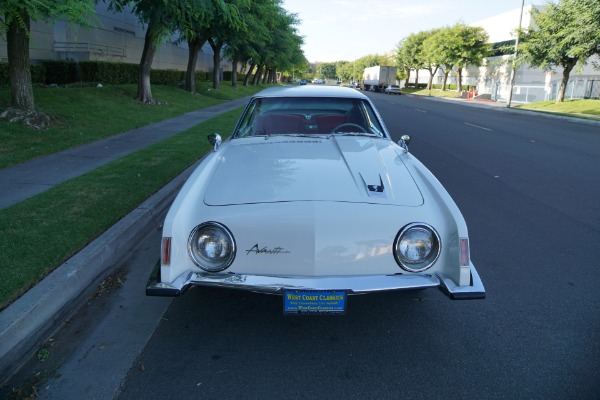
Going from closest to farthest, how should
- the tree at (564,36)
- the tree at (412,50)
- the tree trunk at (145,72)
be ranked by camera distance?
1. the tree trunk at (145,72)
2. the tree at (564,36)
3. the tree at (412,50)

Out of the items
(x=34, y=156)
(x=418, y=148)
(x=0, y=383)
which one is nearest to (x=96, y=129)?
(x=34, y=156)

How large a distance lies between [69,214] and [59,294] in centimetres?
185

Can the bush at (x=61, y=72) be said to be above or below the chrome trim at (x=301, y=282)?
above

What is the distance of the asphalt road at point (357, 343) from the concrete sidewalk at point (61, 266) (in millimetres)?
132

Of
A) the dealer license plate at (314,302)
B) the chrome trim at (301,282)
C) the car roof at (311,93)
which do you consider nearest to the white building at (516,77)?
the car roof at (311,93)

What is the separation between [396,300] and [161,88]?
75.1 ft

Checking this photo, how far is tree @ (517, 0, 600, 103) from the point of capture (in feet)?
84.1

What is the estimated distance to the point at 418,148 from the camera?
11.2 m

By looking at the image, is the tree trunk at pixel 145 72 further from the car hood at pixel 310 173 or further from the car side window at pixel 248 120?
the car hood at pixel 310 173

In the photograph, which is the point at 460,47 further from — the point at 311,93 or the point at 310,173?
the point at 310,173

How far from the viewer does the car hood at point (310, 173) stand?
9.66 feet

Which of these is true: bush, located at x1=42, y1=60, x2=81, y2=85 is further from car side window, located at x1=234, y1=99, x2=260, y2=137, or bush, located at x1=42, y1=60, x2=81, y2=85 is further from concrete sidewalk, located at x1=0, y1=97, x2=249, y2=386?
car side window, located at x1=234, y1=99, x2=260, y2=137

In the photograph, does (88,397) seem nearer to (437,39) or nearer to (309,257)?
(309,257)

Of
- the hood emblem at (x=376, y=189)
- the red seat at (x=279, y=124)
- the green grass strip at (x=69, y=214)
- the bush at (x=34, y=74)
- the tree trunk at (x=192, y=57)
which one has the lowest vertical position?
the green grass strip at (x=69, y=214)
